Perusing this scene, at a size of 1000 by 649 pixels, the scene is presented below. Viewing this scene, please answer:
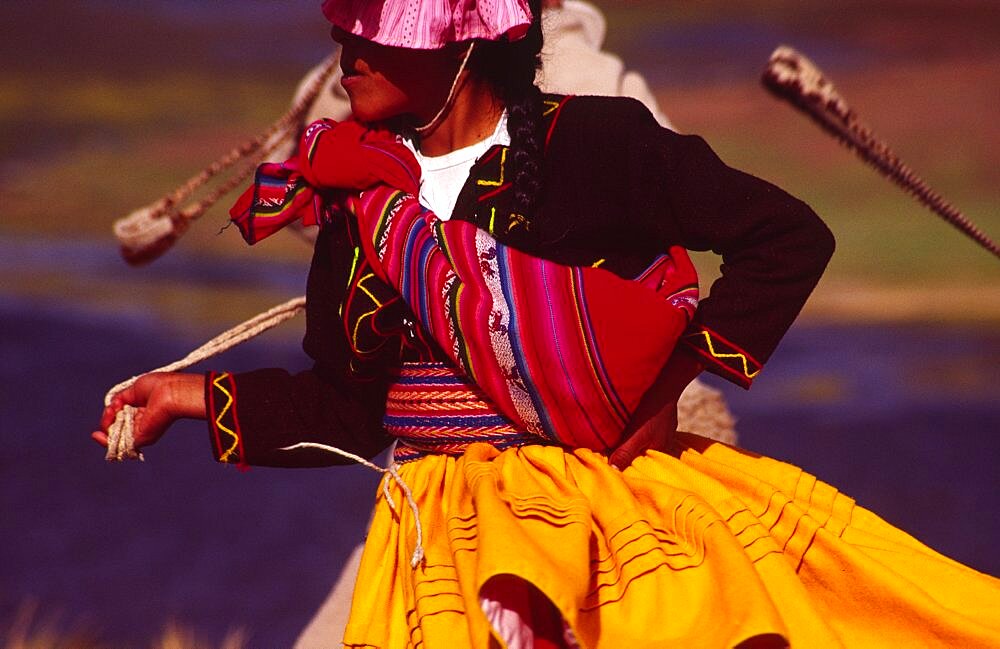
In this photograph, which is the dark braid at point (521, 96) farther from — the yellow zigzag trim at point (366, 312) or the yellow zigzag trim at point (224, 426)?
the yellow zigzag trim at point (224, 426)

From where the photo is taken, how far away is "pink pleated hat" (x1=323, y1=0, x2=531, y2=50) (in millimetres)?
1579

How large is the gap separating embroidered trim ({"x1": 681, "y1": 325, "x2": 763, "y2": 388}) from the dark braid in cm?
23

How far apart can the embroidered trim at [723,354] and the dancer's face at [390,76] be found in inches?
15.9

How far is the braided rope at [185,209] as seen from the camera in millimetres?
2445

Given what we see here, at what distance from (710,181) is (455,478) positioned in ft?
1.37

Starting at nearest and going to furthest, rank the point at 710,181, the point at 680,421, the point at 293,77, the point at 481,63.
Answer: the point at 710,181 → the point at 481,63 → the point at 680,421 → the point at 293,77

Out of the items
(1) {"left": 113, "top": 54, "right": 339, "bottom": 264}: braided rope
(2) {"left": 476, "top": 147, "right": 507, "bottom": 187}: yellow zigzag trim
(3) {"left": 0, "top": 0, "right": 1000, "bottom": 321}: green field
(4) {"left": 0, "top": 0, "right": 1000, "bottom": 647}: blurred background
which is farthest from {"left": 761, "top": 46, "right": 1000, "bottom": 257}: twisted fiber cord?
(3) {"left": 0, "top": 0, "right": 1000, "bottom": 321}: green field

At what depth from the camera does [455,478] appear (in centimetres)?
156

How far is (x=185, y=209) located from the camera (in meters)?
2.47

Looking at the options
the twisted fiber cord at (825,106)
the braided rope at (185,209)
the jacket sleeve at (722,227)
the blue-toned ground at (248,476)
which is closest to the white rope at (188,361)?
the jacket sleeve at (722,227)

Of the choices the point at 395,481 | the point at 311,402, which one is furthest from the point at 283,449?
the point at 395,481

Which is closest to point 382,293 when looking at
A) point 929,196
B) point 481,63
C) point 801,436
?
point 481,63

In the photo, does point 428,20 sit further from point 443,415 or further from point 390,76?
point 443,415

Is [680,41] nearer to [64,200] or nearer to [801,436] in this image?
[801,436]
